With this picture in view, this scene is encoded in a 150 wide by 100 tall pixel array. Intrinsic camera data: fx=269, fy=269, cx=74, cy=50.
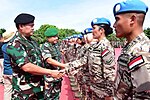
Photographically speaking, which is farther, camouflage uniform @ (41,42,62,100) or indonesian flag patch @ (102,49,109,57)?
camouflage uniform @ (41,42,62,100)

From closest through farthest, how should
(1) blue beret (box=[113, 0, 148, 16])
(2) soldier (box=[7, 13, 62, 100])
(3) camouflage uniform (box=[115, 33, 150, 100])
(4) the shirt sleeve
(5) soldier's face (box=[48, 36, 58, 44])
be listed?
(3) camouflage uniform (box=[115, 33, 150, 100]), (1) blue beret (box=[113, 0, 148, 16]), (2) soldier (box=[7, 13, 62, 100]), (4) the shirt sleeve, (5) soldier's face (box=[48, 36, 58, 44])

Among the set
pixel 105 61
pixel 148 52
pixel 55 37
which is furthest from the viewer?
pixel 55 37

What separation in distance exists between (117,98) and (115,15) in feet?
2.29

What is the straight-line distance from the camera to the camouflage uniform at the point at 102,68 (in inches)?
154

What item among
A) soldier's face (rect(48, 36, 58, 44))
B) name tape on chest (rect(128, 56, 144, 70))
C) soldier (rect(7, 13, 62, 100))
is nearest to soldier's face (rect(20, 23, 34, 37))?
soldier (rect(7, 13, 62, 100))

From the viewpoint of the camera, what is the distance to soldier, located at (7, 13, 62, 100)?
324 cm

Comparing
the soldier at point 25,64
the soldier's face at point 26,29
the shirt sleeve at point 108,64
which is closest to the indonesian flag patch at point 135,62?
the soldier at point 25,64

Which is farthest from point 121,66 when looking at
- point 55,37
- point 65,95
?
point 65,95

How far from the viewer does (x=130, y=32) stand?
218 centimetres

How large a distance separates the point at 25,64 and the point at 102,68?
4.10ft

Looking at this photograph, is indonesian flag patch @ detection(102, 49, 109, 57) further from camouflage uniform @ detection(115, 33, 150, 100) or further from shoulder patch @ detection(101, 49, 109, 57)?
camouflage uniform @ detection(115, 33, 150, 100)

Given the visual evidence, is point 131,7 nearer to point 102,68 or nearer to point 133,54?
point 133,54

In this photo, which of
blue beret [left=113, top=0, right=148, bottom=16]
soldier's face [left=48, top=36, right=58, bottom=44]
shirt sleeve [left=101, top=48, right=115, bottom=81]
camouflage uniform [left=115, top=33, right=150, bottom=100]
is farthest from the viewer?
soldier's face [left=48, top=36, right=58, bottom=44]

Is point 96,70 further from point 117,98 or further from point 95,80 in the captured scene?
point 117,98
